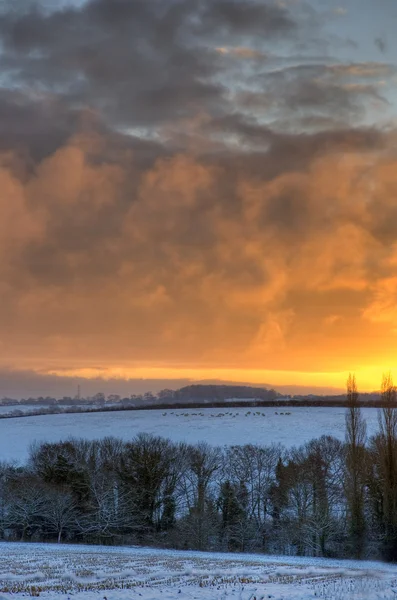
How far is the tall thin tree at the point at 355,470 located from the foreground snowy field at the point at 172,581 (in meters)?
20.3

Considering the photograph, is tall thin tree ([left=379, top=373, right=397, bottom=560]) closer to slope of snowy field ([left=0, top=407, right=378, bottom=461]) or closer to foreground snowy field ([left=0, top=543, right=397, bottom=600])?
foreground snowy field ([left=0, top=543, right=397, bottom=600])

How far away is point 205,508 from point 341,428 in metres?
59.5

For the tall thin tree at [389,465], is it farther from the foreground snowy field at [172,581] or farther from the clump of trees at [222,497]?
the foreground snowy field at [172,581]

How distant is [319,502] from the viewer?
6384 cm

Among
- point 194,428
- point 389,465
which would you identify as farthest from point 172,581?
point 194,428

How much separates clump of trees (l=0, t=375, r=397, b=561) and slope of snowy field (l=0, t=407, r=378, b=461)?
27.0 metres

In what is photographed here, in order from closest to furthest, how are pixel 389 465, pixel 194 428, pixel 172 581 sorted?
pixel 172 581
pixel 389 465
pixel 194 428

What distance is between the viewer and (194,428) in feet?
428

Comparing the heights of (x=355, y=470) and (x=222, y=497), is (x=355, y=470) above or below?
above

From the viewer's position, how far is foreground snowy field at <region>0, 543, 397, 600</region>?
24.2 meters

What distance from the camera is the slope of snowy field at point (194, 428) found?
362 feet

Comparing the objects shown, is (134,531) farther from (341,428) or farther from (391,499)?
(341,428)

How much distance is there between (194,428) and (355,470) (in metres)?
70.6

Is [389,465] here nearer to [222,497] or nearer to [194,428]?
[222,497]
